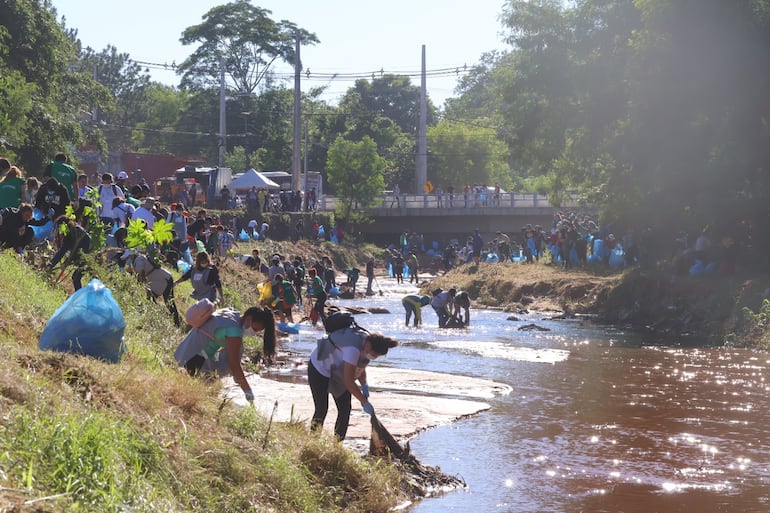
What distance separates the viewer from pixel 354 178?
61.7 m

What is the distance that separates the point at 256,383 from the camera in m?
15.9

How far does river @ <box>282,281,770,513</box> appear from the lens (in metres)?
11.0

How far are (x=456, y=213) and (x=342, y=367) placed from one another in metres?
52.0

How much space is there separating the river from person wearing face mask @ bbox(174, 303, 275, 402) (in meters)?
2.03

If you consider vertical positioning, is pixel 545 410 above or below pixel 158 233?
below

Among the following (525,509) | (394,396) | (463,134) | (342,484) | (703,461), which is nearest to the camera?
(342,484)

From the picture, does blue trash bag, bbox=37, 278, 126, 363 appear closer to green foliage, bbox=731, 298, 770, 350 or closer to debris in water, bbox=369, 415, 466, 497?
debris in water, bbox=369, 415, 466, 497

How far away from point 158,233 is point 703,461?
9.38 meters

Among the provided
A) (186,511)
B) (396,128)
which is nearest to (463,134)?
(396,128)

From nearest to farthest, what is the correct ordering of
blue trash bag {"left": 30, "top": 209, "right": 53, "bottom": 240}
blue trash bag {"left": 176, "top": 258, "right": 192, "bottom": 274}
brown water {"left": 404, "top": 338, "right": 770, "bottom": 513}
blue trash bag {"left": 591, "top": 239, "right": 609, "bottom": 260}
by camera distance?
1. brown water {"left": 404, "top": 338, "right": 770, "bottom": 513}
2. blue trash bag {"left": 30, "top": 209, "right": 53, "bottom": 240}
3. blue trash bag {"left": 176, "top": 258, "right": 192, "bottom": 274}
4. blue trash bag {"left": 591, "top": 239, "right": 609, "bottom": 260}

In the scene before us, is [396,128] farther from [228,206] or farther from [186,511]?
[186,511]

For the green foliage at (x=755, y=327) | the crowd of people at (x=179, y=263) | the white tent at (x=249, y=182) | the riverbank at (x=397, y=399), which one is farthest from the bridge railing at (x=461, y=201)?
the riverbank at (x=397, y=399)

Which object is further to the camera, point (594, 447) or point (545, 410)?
point (545, 410)

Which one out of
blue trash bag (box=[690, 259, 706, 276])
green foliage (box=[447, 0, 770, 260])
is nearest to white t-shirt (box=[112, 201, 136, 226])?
green foliage (box=[447, 0, 770, 260])
